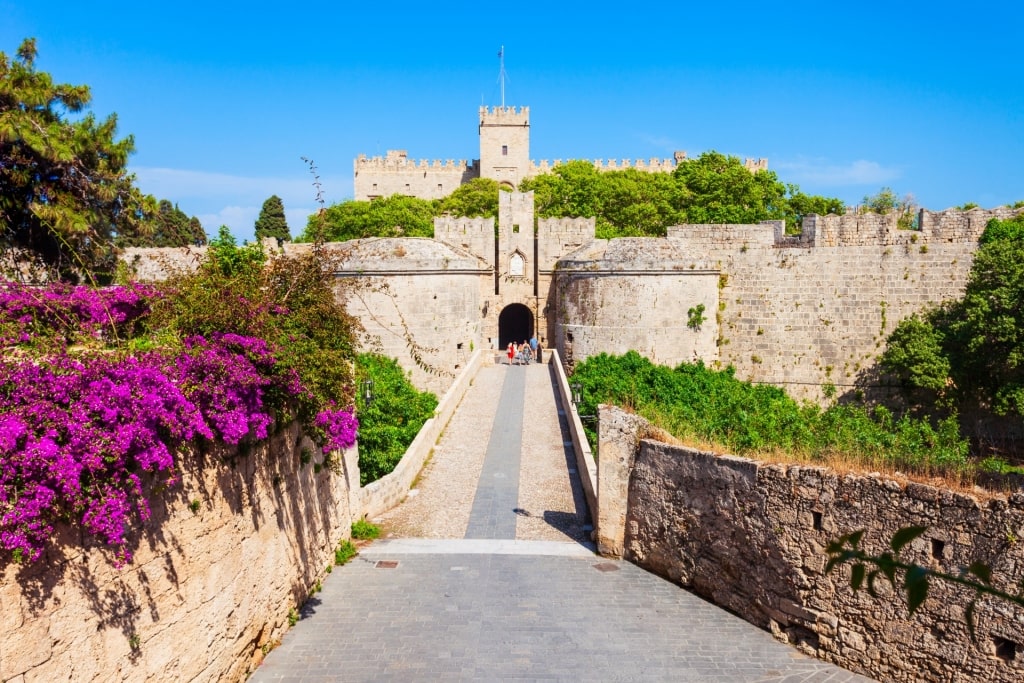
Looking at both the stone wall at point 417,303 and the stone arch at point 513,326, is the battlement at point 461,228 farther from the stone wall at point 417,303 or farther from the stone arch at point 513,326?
the stone arch at point 513,326

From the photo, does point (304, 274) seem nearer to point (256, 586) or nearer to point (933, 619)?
point (256, 586)

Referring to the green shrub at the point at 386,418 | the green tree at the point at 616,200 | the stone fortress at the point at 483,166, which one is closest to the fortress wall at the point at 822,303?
the green shrub at the point at 386,418

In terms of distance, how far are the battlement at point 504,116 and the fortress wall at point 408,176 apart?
15.0 feet

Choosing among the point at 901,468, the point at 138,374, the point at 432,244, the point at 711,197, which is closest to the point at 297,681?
the point at 138,374

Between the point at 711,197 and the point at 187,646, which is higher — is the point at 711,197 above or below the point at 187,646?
above

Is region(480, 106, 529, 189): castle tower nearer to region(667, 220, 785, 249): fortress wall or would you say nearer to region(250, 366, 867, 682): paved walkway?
region(667, 220, 785, 249): fortress wall

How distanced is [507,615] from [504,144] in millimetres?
48355

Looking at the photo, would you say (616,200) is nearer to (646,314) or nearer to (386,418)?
(646,314)

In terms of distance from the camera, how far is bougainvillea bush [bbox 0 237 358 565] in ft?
15.8

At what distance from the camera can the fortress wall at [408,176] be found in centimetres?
5688

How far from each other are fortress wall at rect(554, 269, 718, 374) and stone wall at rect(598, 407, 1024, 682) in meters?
12.8

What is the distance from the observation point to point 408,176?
56.8 meters

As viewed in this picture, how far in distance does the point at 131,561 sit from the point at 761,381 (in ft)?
71.5

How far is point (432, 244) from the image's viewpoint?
2425cm
